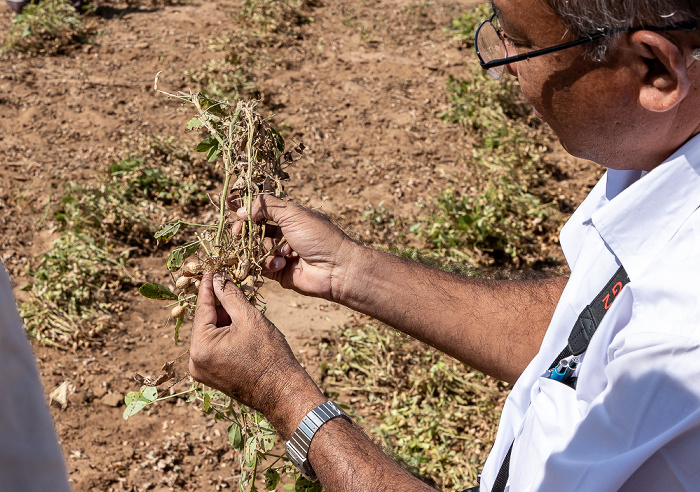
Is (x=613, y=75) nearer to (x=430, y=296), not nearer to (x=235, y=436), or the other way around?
(x=430, y=296)

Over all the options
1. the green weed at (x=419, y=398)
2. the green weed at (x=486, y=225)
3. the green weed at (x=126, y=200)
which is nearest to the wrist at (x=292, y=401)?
the green weed at (x=419, y=398)

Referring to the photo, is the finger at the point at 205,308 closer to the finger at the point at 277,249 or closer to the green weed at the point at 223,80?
the finger at the point at 277,249

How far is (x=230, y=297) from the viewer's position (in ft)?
6.08

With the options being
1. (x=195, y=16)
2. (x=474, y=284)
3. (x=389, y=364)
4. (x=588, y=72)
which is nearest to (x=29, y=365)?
(x=588, y=72)

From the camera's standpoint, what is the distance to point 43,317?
11.5 ft

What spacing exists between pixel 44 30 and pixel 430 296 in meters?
5.27

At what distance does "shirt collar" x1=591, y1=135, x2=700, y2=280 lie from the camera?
1.34 metres

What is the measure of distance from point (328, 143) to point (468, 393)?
7.77 ft

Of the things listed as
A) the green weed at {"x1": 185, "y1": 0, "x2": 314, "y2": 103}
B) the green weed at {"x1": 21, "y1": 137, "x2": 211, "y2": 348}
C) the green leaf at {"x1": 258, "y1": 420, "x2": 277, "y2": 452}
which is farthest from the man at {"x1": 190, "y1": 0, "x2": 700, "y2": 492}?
the green weed at {"x1": 185, "y1": 0, "x2": 314, "y2": 103}

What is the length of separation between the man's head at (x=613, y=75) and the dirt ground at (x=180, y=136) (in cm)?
212

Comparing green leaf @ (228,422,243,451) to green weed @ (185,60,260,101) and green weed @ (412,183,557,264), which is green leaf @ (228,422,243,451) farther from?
green weed @ (185,60,260,101)

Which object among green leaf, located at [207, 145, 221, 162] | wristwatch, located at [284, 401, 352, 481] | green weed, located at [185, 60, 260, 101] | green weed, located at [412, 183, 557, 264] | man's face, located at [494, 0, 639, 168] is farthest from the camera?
green weed, located at [185, 60, 260, 101]

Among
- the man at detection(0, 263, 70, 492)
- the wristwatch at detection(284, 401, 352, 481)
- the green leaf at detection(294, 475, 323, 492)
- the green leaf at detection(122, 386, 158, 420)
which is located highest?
the man at detection(0, 263, 70, 492)

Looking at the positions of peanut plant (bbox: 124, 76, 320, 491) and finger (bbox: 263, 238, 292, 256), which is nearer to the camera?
peanut plant (bbox: 124, 76, 320, 491)
